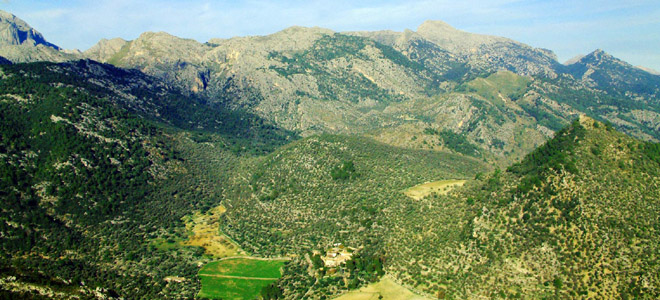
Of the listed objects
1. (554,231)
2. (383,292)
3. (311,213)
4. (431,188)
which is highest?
(554,231)

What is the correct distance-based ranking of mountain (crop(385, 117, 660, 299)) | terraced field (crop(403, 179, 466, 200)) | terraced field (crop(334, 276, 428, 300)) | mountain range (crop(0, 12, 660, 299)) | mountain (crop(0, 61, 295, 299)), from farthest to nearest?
1. terraced field (crop(403, 179, 466, 200))
2. mountain (crop(0, 61, 295, 299))
3. terraced field (crop(334, 276, 428, 300))
4. mountain range (crop(0, 12, 660, 299))
5. mountain (crop(385, 117, 660, 299))

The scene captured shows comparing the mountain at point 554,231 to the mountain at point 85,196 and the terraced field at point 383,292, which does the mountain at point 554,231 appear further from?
the mountain at point 85,196

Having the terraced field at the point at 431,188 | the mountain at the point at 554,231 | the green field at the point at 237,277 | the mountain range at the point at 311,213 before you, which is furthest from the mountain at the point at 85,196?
the terraced field at the point at 431,188

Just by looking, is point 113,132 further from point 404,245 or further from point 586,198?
point 586,198

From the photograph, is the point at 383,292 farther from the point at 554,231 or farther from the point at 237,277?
the point at 237,277

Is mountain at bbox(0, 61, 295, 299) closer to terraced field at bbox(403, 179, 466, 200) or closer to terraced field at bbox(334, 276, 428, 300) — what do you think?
terraced field at bbox(334, 276, 428, 300)

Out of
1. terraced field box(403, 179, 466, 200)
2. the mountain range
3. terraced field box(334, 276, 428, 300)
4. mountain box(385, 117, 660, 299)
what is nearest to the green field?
the mountain range

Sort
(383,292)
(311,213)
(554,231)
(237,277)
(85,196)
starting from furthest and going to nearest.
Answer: (311,213)
(85,196)
(237,277)
(383,292)
(554,231)

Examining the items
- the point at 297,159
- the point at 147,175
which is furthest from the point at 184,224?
the point at 297,159

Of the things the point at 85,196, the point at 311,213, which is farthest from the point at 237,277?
the point at 85,196
